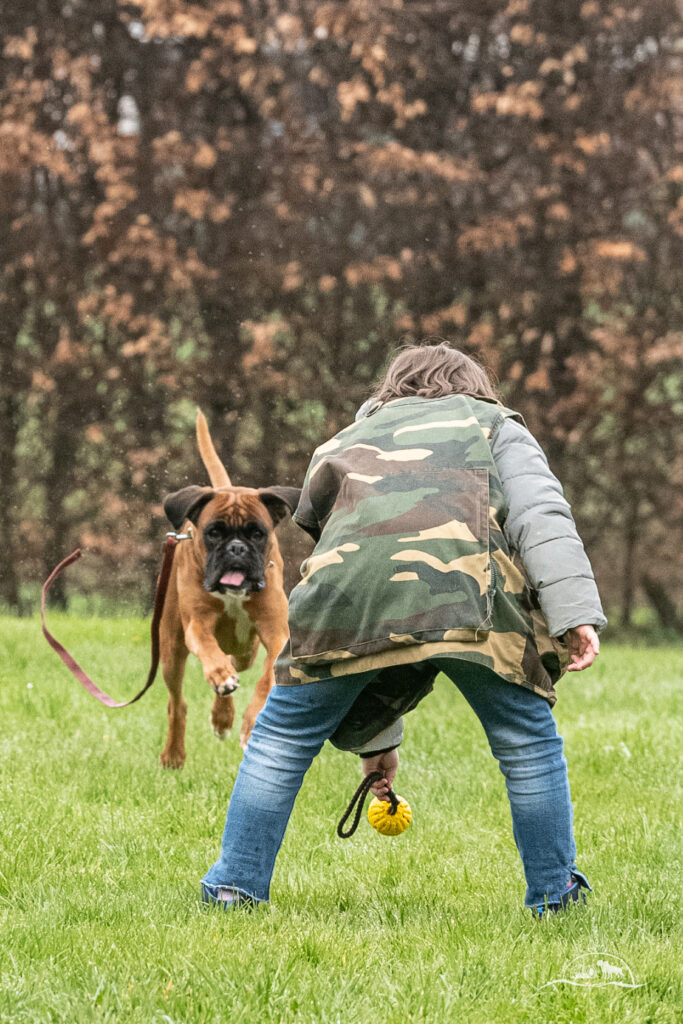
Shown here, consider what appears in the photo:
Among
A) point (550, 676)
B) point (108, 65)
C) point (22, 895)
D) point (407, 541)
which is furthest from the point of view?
point (108, 65)

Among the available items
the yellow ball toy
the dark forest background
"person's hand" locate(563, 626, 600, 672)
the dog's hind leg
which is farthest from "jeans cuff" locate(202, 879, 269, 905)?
Answer: the dark forest background

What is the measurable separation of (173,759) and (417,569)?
2.45 meters

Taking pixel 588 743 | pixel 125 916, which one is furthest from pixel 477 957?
pixel 588 743

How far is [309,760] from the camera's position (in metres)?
2.67

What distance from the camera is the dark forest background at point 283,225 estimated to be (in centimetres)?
805

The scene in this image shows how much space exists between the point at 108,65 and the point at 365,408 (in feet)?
19.5

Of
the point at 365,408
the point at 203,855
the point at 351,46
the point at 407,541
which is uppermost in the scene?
the point at 351,46

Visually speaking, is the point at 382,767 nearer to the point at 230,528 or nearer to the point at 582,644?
the point at 582,644

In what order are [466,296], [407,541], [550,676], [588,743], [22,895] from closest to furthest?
[407,541] → [550,676] → [22,895] → [588,743] → [466,296]

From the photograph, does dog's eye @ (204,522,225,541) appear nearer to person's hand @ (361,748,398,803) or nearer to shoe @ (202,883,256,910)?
person's hand @ (361,748,398,803)

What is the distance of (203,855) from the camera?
336 cm

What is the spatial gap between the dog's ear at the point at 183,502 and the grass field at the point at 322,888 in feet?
3.15

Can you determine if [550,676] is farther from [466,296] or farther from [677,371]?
[677,371]

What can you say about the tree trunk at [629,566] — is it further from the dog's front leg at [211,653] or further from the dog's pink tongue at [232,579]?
the dog's pink tongue at [232,579]
